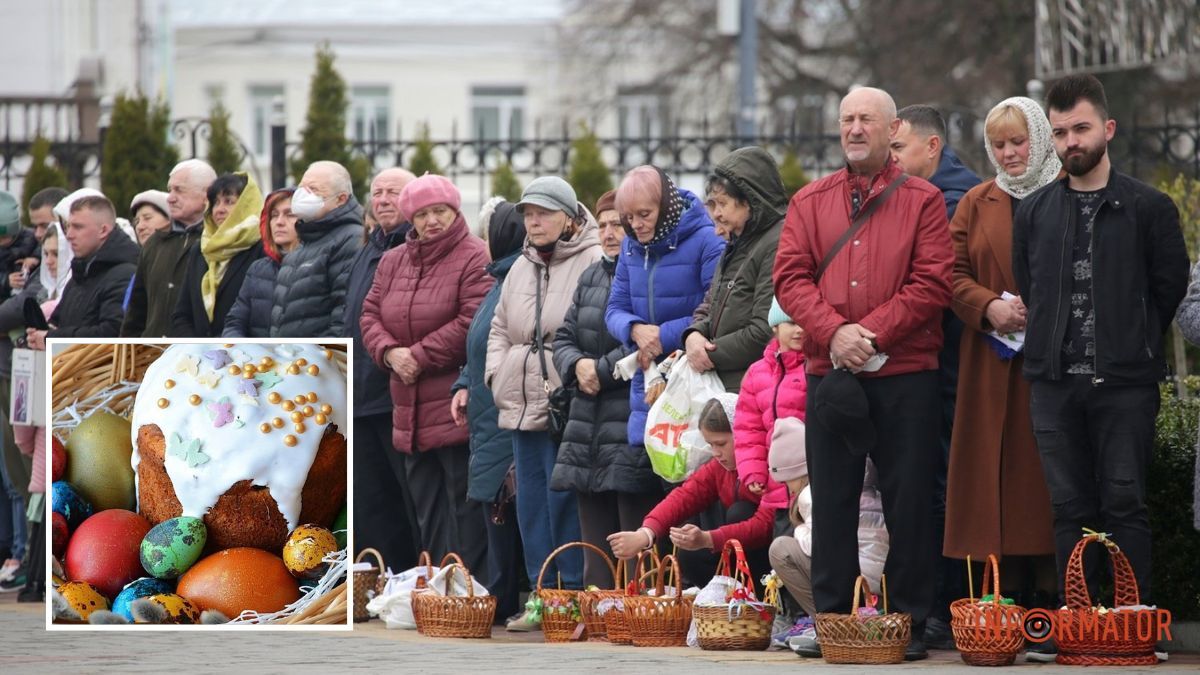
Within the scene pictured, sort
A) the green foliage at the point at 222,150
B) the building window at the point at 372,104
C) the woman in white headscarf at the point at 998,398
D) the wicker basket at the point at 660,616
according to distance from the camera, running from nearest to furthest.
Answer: the woman in white headscarf at the point at 998,398 → the wicker basket at the point at 660,616 → the green foliage at the point at 222,150 → the building window at the point at 372,104

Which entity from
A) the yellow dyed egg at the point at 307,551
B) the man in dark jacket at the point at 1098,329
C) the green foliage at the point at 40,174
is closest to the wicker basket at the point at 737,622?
the man in dark jacket at the point at 1098,329

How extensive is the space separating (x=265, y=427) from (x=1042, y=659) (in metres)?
3.51

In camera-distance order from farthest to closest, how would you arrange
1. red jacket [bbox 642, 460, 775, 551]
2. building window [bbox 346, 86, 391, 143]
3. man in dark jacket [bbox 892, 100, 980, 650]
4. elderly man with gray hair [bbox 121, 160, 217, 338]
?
building window [bbox 346, 86, 391, 143] → elderly man with gray hair [bbox 121, 160, 217, 338] → red jacket [bbox 642, 460, 775, 551] → man in dark jacket [bbox 892, 100, 980, 650]

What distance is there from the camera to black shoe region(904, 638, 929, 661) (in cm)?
784

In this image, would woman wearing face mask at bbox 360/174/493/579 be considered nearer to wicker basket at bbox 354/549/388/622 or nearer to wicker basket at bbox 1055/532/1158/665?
wicker basket at bbox 354/549/388/622

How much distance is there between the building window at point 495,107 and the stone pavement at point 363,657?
39502 millimetres

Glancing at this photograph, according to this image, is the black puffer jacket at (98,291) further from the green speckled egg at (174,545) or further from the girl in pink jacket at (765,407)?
the green speckled egg at (174,545)

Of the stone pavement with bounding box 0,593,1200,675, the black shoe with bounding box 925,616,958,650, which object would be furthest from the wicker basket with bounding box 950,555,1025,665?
the black shoe with bounding box 925,616,958,650

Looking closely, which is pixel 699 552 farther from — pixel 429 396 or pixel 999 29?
pixel 999 29

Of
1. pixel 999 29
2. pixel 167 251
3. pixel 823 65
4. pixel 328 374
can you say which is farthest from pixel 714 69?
pixel 328 374

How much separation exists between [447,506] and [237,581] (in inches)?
219

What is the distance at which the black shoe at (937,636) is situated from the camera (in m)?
8.34

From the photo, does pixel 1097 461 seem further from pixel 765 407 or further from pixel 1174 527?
pixel 765 407

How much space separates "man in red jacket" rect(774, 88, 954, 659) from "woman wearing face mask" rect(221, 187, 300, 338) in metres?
4.17
